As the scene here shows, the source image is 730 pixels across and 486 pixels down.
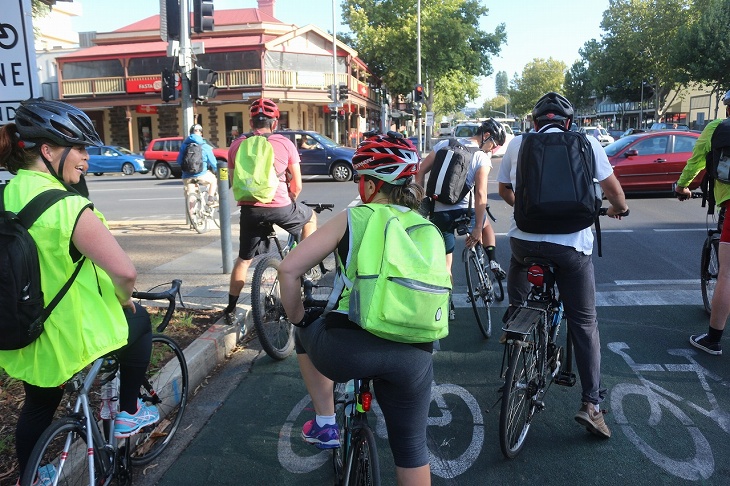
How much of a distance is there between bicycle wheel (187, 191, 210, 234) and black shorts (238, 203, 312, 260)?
20.3ft

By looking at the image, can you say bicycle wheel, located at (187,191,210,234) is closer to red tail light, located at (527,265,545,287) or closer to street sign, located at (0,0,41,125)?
street sign, located at (0,0,41,125)

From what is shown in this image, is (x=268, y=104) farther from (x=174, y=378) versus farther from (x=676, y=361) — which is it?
(x=676, y=361)

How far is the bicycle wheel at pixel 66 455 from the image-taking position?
2.34 meters

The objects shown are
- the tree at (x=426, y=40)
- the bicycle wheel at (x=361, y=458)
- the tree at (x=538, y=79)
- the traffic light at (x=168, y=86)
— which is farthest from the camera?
the tree at (x=538, y=79)

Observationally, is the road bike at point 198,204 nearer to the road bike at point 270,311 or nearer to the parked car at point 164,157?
the road bike at point 270,311

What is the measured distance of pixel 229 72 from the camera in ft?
116

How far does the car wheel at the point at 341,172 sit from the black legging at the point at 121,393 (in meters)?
18.0

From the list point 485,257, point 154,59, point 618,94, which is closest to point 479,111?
point 618,94

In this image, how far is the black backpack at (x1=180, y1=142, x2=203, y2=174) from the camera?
35.7ft

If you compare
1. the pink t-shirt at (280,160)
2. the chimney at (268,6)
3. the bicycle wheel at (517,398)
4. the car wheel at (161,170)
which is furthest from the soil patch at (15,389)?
A: the chimney at (268,6)

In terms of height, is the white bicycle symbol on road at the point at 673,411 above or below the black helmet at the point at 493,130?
below

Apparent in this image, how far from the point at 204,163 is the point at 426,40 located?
117 ft

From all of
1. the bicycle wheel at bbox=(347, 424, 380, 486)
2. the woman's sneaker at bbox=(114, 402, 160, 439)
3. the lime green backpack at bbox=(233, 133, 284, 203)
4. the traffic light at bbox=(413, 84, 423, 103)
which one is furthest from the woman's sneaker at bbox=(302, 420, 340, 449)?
the traffic light at bbox=(413, 84, 423, 103)

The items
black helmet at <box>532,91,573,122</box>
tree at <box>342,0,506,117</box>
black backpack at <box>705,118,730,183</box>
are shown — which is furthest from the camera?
tree at <box>342,0,506,117</box>
